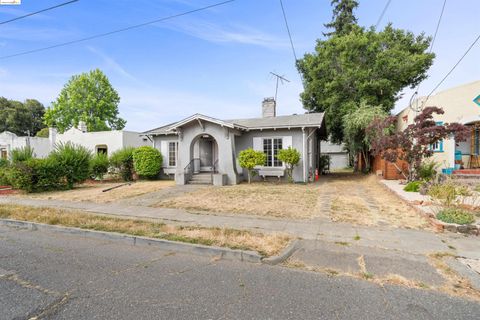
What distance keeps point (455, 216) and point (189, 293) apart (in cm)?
609

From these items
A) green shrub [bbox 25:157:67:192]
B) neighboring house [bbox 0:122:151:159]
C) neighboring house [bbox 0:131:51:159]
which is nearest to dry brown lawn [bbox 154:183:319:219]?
green shrub [bbox 25:157:67:192]

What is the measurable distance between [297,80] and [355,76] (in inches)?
242

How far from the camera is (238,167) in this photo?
583 inches

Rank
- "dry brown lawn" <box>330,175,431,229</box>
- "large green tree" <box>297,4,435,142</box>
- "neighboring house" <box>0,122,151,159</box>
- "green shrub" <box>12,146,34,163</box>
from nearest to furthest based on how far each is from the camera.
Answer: "dry brown lawn" <box>330,175,431,229</box>, "green shrub" <box>12,146,34,163</box>, "large green tree" <box>297,4,435,142</box>, "neighboring house" <box>0,122,151,159</box>

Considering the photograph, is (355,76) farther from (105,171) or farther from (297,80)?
(105,171)

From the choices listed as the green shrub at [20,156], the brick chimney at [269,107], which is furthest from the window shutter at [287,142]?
the green shrub at [20,156]

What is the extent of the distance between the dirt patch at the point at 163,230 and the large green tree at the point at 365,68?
1538cm

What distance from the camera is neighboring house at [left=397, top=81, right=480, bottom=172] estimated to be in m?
11.8

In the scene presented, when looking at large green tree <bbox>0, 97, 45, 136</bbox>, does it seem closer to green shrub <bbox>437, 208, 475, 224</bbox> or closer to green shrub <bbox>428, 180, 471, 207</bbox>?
green shrub <bbox>428, 180, 471, 207</bbox>

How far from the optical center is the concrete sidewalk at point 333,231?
450 centimetres

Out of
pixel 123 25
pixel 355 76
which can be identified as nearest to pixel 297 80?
pixel 355 76

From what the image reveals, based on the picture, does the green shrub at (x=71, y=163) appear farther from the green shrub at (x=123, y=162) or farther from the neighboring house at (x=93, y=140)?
the neighboring house at (x=93, y=140)

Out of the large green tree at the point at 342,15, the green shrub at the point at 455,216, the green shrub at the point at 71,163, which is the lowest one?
the green shrub at the point at 455,216

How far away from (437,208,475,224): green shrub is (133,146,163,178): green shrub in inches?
580
